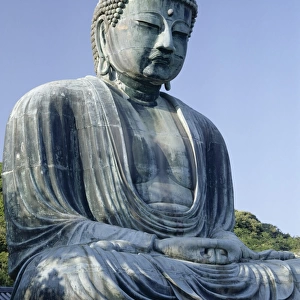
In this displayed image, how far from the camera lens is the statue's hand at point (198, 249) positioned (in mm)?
11141

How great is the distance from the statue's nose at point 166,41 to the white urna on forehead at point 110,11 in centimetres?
58

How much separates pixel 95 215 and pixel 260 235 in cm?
1967

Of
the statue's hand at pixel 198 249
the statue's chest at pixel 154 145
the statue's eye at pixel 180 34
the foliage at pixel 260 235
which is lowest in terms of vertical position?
the foliage at pixel 260 235

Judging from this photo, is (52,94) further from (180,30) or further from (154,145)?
(180,30)

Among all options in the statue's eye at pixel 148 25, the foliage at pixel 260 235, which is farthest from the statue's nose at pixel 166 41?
the foliage at pixel 260 235

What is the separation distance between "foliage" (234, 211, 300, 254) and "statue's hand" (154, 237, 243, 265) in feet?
56.3

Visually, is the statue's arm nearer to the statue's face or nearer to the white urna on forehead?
the statue's face

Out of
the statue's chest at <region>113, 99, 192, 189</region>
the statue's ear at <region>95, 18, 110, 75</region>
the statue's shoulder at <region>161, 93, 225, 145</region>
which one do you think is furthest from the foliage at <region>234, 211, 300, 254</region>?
the statue's ear at <region>95, 18, 110, 75</region>

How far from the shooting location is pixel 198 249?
11.2m

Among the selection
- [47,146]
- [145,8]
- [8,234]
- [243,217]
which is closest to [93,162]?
[47,146]

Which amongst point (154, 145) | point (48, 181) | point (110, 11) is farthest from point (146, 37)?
point (48, 181)

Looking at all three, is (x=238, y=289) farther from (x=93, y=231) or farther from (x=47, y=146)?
(x=47, y=146)

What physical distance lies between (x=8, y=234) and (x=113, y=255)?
191cm

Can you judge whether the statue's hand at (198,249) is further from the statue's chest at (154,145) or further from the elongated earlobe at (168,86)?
the elongated earlobe at (168,86)
